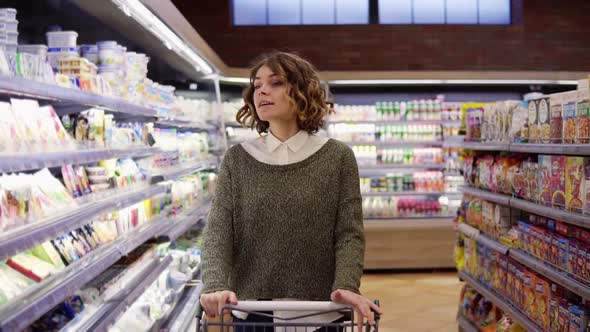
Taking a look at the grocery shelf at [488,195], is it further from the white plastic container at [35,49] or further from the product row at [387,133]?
the product row at [387,133]

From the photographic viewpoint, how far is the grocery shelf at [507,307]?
3.96m

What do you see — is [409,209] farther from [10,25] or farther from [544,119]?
[10,25]

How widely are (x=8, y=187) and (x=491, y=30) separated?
28.5 ft

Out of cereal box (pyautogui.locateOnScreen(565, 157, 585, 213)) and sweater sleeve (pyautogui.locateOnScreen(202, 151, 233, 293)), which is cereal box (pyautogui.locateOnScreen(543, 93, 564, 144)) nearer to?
cereal box (pyautogui.locateOnScreen(565, 157, 585, 213))

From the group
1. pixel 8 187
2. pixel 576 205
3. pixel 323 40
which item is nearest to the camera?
pixel 8 187

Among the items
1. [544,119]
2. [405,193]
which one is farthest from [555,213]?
[405,193]

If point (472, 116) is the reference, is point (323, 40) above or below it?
above

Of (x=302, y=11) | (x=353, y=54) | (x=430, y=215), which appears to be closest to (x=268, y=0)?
(x=302, y=11)

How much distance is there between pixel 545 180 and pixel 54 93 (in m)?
2.55

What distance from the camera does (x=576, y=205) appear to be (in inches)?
135

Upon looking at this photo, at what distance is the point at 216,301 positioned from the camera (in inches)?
78.9

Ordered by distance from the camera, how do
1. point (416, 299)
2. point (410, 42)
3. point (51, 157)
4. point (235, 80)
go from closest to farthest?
point (51, 157), point (416, 299), point (235, 80), point (410, 42)

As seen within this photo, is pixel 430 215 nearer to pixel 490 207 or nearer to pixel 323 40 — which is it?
pixel 323 40

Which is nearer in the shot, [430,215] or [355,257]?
[355,257]
